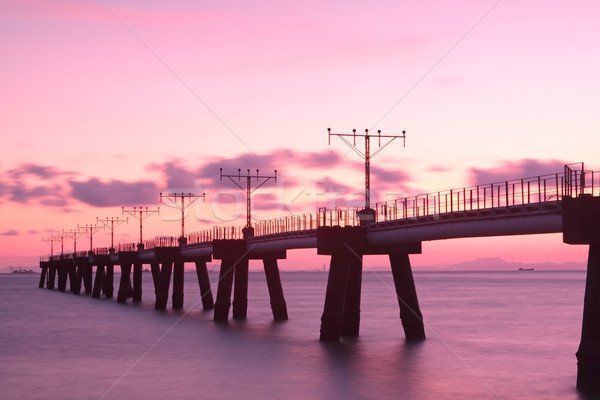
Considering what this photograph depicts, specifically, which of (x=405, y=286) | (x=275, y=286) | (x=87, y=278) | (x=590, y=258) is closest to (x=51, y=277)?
(x=87, y=278)

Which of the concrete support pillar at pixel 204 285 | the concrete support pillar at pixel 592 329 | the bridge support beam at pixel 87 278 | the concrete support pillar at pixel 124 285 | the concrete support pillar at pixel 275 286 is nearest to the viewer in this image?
the concrete support pillar at pixel 592 329

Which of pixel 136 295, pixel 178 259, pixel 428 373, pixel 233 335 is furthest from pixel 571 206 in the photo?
pixel 136 295

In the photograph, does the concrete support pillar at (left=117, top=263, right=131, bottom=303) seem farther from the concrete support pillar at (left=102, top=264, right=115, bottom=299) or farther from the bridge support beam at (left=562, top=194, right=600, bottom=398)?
the bridge support beam at (left=562, top=194, right=600, bottom=398)

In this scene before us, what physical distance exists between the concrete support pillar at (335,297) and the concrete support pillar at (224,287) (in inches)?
843

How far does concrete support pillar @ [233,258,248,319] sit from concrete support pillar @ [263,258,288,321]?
6.51ft

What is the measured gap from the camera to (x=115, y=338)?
6384cm

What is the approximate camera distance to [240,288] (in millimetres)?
73562

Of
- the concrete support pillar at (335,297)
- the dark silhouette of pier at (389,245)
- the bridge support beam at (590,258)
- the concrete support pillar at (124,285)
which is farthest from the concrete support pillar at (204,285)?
the bridge support beam at (590,258)

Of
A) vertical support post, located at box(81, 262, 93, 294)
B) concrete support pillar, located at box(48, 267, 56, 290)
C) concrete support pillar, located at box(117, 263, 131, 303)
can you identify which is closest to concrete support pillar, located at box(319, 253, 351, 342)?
concrete support pillar, located at box(117, 263, 131, 303)

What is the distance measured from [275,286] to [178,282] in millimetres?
26025

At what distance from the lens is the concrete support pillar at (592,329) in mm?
30891

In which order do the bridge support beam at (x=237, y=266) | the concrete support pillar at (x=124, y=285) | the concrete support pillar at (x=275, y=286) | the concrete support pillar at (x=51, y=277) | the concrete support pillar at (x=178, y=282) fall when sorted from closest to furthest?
the concrete support pillar at (x=275, y=286) → the bridge support beam at (x=237, y=266) → the concrete support pillar at (x=178, y=282) → the concrete support pillar at (x=124, y=285) → the concrete support pillar at (x=51, y=277)

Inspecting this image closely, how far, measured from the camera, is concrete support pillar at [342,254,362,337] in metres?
52.9

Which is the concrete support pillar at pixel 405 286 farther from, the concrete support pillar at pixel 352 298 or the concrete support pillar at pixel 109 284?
the concrete support pillar at pixel 109 284
